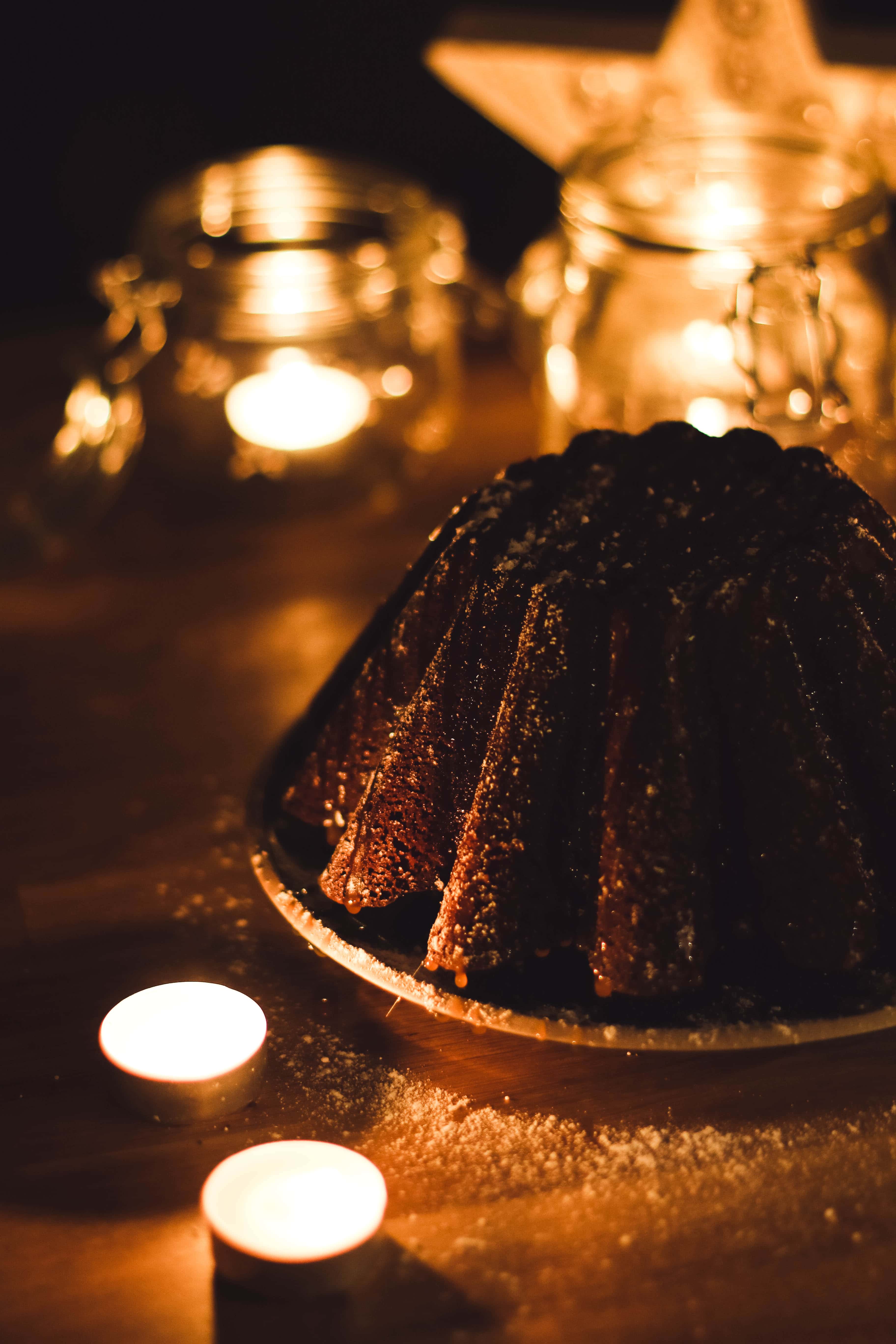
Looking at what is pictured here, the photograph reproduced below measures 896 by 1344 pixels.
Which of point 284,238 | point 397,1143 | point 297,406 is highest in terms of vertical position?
point 284,238

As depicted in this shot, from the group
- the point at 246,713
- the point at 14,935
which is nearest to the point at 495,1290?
the point at 14,935

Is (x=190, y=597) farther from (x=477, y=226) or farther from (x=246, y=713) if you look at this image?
(x=477, y=226)

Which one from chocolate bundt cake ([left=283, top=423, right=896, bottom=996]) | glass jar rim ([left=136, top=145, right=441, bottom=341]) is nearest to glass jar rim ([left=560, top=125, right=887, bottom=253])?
glass jar rim ([left=136, top=145, right=441, bottom=341])

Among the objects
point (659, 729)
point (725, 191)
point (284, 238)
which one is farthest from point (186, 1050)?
point (284, 238)

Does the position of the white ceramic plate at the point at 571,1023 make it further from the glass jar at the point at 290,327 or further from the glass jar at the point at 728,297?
the glass jar at the point at 290,327

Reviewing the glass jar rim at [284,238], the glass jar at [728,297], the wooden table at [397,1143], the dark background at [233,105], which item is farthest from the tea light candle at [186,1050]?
the dark background at [233,105]

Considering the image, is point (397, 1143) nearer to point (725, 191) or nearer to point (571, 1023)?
point (571, 1023)

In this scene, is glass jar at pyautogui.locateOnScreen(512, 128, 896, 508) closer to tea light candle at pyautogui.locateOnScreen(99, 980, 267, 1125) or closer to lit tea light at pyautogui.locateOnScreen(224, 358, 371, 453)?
lit tea light at pyautogui.locateOnScreen(224, 358, 371, 453)
